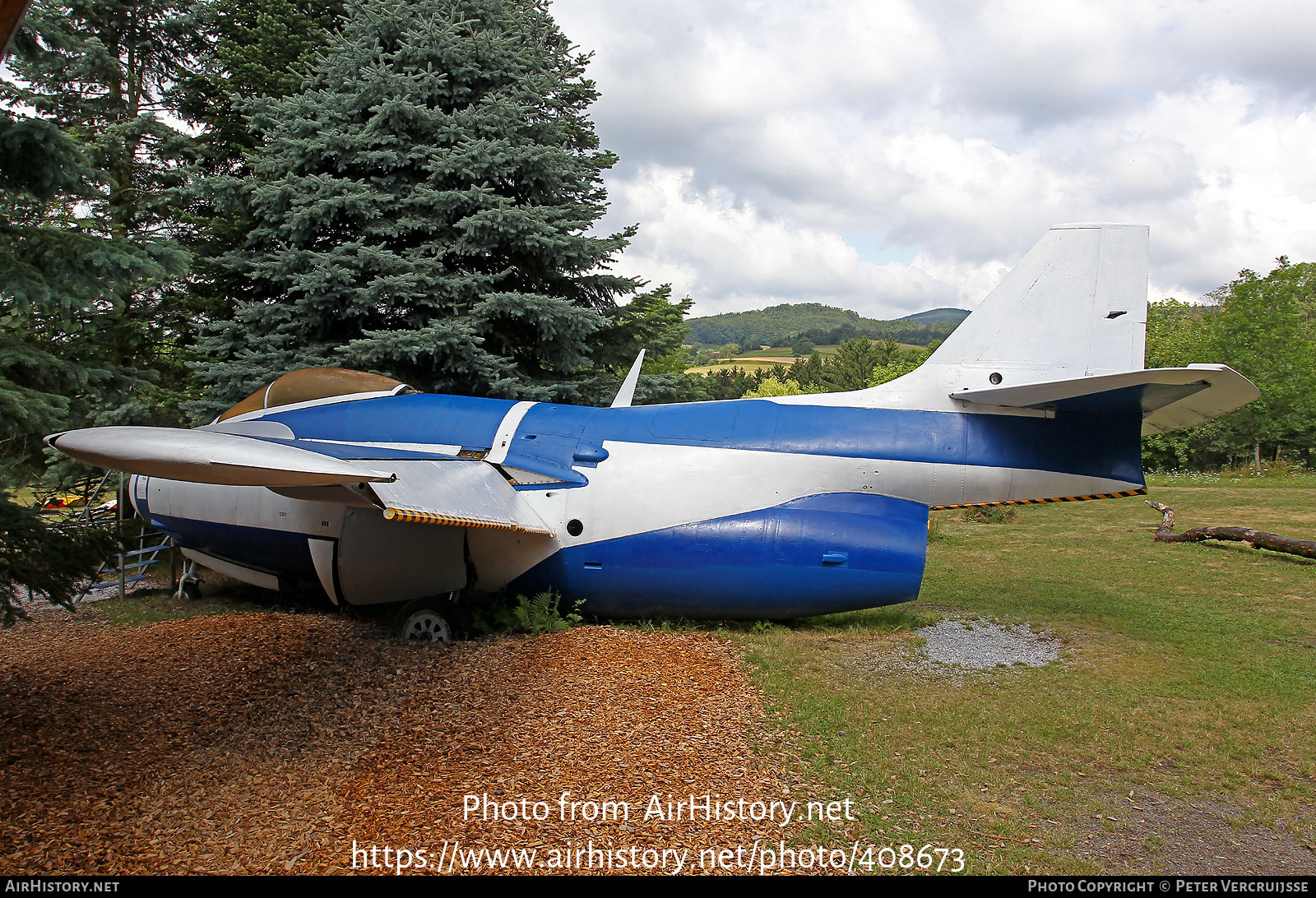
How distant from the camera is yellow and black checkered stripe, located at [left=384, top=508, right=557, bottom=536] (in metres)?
5.22

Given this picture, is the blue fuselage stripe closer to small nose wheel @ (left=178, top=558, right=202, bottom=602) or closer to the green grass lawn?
the green grass lawn

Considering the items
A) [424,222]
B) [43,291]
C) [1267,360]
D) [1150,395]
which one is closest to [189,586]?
[43,291]

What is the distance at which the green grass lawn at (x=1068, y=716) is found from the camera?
158 inches

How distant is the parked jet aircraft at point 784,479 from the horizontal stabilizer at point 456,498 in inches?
1.2

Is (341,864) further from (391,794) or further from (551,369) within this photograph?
(551,369)

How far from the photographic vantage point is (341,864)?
3.54 m

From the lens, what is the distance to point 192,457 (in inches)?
172

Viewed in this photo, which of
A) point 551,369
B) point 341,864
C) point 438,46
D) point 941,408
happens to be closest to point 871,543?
point 941,408

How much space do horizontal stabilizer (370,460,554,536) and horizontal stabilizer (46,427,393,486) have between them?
0.71 m

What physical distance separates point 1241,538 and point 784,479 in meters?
9.77

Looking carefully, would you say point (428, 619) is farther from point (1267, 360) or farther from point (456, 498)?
point (1267, 360)

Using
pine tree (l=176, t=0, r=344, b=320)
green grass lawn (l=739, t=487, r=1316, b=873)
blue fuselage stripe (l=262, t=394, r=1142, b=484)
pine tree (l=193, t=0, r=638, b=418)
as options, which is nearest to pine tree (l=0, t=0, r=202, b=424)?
pine tree (l=176, t=0, r=344, b=320)
